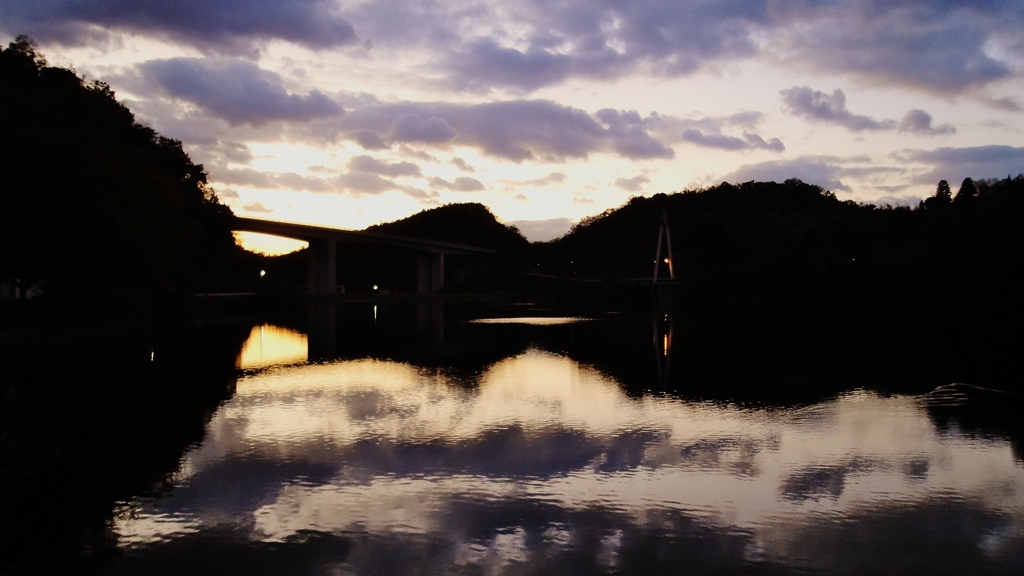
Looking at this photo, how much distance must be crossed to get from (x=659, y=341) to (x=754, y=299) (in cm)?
2017

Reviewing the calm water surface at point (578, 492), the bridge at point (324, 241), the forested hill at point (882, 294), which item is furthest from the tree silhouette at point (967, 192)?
the bridge at point (324, 241)

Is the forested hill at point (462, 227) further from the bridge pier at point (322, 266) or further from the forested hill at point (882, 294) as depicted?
the forested hill at point (882, 294)

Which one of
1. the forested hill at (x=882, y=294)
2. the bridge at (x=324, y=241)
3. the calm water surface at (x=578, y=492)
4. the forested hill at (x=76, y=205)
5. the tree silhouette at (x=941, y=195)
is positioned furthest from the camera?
the bridge at (x=324, y=241)

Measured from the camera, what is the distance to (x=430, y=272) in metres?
104

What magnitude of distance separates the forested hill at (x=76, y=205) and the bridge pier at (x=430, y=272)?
→ 2769 inches

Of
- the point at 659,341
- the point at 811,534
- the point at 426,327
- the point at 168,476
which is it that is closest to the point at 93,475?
the point at 168,476

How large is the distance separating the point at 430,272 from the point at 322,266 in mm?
20366

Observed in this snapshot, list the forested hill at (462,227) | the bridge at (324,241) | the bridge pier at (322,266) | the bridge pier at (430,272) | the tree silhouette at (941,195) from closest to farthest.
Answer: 1. the tree silhouette at (941,195)
2. the bridge at (324,241)
3. the bridge pier at (322,266)
4. the bridge pier at (430,272)
5. the forested hill at (462,227)

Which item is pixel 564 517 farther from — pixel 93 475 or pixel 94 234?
pixel 94 234

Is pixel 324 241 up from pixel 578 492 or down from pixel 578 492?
up

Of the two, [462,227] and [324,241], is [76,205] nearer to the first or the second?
[324,241]

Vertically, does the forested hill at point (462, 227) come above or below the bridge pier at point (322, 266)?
above

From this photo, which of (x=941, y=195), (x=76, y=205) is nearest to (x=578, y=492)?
(x=76, y=205)

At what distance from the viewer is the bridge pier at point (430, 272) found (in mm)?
103438
